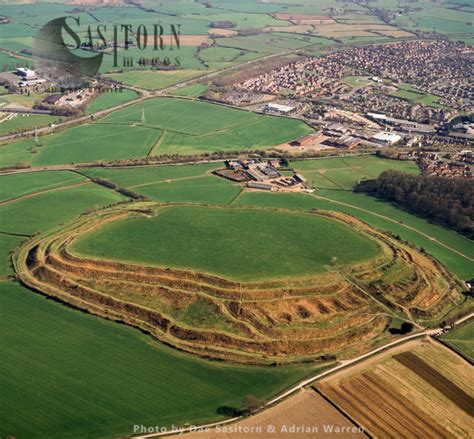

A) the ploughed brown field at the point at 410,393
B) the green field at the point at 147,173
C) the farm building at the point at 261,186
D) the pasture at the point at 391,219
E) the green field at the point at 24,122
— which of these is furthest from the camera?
the green field at the point at 24,122

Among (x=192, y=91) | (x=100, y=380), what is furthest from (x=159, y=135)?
(x=100, y=380)

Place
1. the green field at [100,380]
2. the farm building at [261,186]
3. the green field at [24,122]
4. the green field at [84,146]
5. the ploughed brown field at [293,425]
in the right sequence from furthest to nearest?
the green field at [24,122] → the green field at [84,146] → the farm building at [261,186] → the green field at [100,380] → the ploughed brown field at [293,425]

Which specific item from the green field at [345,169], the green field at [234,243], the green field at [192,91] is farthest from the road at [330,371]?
the green field at [192,91]

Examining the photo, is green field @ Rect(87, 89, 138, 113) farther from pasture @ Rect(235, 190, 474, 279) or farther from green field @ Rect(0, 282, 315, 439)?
green field @ Rect(0, 282, 315, 439)

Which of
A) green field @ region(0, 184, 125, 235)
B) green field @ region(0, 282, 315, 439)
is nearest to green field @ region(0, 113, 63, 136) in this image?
green field @ region(0, 184, 125, 235)

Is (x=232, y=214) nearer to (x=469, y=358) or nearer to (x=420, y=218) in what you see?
(x=420, y=218)

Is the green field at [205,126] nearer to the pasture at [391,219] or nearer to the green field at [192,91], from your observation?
the green field at [192,91]
